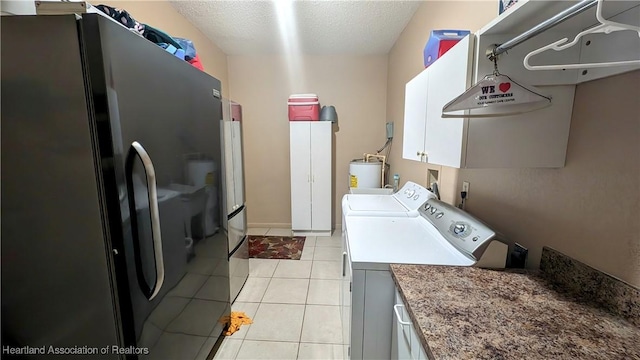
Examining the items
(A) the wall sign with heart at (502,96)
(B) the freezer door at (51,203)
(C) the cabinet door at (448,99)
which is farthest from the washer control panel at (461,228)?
(B) the freezer door at (51,203)

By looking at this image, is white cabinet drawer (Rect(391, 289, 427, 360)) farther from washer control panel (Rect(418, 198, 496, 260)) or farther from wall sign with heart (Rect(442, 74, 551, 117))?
wall sign with heart (Rect(442, 74, 551, 117))

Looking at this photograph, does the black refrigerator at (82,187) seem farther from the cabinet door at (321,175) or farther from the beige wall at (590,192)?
the cabinet door at (321,175)

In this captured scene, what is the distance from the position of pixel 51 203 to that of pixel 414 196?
1997 millimetres

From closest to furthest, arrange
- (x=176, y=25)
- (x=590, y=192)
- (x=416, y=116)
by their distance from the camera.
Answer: (x=590, y=192) → (x=416, y=116) → (x=176, y=25)

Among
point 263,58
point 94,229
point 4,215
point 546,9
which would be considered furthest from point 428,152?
point 263,58

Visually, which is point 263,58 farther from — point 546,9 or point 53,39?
point 546,9

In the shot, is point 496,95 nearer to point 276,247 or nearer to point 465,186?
point 465,186

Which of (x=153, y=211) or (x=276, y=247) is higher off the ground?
(x=153, y=211)

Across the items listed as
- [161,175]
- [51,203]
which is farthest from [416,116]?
[51,203]

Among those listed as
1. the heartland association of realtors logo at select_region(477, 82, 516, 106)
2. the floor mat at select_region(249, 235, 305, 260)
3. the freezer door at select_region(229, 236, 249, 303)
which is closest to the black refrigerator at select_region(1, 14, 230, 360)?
the freezer door at select_region(229, 236, 249, 303)

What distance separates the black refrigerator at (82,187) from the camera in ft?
2.53

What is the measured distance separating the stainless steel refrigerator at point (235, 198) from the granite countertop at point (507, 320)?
159 centimetres

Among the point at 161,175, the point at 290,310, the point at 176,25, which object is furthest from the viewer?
the point at 176,25

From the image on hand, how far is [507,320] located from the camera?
0.75 metres
